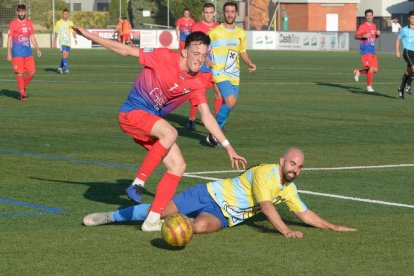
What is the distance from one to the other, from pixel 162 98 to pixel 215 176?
11.4ft

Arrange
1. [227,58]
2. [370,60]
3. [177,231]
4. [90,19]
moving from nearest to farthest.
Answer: [177,231], [227,58], [370,60], [90,19]

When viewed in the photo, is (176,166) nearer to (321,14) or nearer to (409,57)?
(409,57)

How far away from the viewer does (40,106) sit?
2469cm

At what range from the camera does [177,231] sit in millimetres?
9258

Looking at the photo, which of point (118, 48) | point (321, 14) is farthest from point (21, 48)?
point (321, 14)

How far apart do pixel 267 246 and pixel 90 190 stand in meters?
3.63

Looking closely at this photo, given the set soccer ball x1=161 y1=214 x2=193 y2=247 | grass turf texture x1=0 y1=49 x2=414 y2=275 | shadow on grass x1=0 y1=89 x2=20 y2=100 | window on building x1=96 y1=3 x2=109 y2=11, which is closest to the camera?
grass turf texture x1=0 y1=49 x2=414 y2=275

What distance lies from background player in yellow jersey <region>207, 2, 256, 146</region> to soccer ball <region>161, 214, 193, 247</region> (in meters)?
8.75

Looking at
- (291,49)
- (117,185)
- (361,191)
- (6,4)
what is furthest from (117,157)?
(291,49)

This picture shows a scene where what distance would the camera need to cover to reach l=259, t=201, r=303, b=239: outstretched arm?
9930 millimetres

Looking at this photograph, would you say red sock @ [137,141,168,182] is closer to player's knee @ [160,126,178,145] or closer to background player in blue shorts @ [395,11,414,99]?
player's knee @ [160,126,178,145]

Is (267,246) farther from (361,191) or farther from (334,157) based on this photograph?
(334,157)

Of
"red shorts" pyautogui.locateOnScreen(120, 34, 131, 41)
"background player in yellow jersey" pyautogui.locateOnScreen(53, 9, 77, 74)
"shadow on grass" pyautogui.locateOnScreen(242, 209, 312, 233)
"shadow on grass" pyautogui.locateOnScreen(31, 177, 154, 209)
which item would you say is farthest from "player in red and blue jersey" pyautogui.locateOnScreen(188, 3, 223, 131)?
"red shorts" pyautogui.locateOnScreen(120, 34, 131, 41)

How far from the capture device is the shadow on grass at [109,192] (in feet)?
39.3
